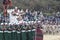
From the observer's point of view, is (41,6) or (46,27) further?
(41,6)

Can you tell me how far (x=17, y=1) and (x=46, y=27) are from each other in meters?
13.6

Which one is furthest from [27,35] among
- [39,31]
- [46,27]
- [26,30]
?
[46,27]

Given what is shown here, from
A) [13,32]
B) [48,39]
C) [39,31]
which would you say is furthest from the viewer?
[48,39]

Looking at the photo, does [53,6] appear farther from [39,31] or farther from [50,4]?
[39,31]

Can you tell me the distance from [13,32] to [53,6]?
775 inches

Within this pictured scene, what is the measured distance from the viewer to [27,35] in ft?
30.5

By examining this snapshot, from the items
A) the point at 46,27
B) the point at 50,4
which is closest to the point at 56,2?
the point at 50,4

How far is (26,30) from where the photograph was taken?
946cm

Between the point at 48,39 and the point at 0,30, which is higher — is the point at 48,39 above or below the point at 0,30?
below

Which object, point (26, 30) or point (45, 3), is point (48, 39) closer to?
point (26, 30)

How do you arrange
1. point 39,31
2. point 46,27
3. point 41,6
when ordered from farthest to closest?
point 41,6 < point 46,27 < point 39,31

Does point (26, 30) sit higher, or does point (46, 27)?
point (26, 30)

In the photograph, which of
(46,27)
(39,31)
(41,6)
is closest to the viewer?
(39,31)

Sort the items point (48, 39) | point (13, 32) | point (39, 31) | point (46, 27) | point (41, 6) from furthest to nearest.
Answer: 1. point (41, 6)
2. point (46, 27)
3. point (48, 39)
4. point (13, 32)
5. point (39, 31)
